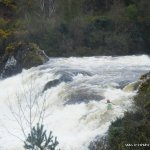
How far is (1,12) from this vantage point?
4475 centimetres

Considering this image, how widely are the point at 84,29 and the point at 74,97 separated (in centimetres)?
1915

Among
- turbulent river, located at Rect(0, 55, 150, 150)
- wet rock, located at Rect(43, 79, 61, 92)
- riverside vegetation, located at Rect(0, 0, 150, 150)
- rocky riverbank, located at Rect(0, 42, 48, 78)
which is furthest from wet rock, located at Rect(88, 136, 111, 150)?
riverside vegetation, located at Rect(0, 0, 150, 150)

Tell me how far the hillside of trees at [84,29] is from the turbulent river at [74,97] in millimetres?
6134

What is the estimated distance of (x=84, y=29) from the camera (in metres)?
37.9

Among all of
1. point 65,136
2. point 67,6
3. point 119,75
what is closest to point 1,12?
point 67,6

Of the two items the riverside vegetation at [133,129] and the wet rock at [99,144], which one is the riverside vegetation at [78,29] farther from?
the riverside vegetation at [133,129]

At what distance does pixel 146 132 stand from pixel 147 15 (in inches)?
1029

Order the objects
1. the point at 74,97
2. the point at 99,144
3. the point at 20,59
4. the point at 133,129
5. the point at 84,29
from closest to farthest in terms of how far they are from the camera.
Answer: the point at 133,129 → the point at 99,144 → the point at 74,97 → the point at 20,59 → the point at 84,29

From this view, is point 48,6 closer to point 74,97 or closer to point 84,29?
point 84,29

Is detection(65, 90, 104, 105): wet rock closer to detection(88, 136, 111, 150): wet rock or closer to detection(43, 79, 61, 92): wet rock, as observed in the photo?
detection(43, 79, 61, 92): wet rock

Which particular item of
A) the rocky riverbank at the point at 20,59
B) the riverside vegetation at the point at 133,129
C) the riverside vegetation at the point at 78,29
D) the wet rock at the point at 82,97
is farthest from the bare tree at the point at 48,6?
the riverside vegetation at the point at 133,129

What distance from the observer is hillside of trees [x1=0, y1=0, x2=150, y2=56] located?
36156 millimetres

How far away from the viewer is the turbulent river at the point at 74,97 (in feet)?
52.2

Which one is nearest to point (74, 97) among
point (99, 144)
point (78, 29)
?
point (99, 144)
